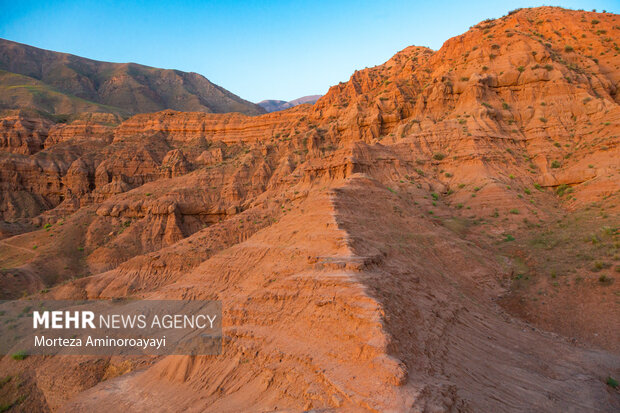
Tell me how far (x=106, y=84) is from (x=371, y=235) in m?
141

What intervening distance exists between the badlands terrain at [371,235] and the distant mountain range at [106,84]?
5008 cm

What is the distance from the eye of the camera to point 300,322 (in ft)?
38.9

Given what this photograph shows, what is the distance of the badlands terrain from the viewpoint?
429 inches

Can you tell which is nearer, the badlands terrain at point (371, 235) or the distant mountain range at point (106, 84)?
the badlands terrain at point (371, 235)

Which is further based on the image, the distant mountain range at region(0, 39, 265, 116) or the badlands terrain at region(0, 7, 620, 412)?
the distant mountain range at region(0, 39, 265, 116)

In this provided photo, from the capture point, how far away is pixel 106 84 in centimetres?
12450

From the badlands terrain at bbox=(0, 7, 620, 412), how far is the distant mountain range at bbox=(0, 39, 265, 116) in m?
50.1

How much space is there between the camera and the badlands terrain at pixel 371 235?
35.7 ft

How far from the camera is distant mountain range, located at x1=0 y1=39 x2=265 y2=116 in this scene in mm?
103562

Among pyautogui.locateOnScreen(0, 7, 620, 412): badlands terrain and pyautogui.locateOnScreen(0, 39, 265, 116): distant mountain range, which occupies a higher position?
pyautogui.locateOnScreen(0, 39, 265, 116): distant mountain range

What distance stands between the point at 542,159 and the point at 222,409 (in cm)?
3522

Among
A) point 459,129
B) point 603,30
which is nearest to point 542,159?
point 459,129

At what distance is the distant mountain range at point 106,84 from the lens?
10356cm

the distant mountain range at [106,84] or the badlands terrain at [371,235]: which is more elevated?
the distant mountain range at [106,84]
